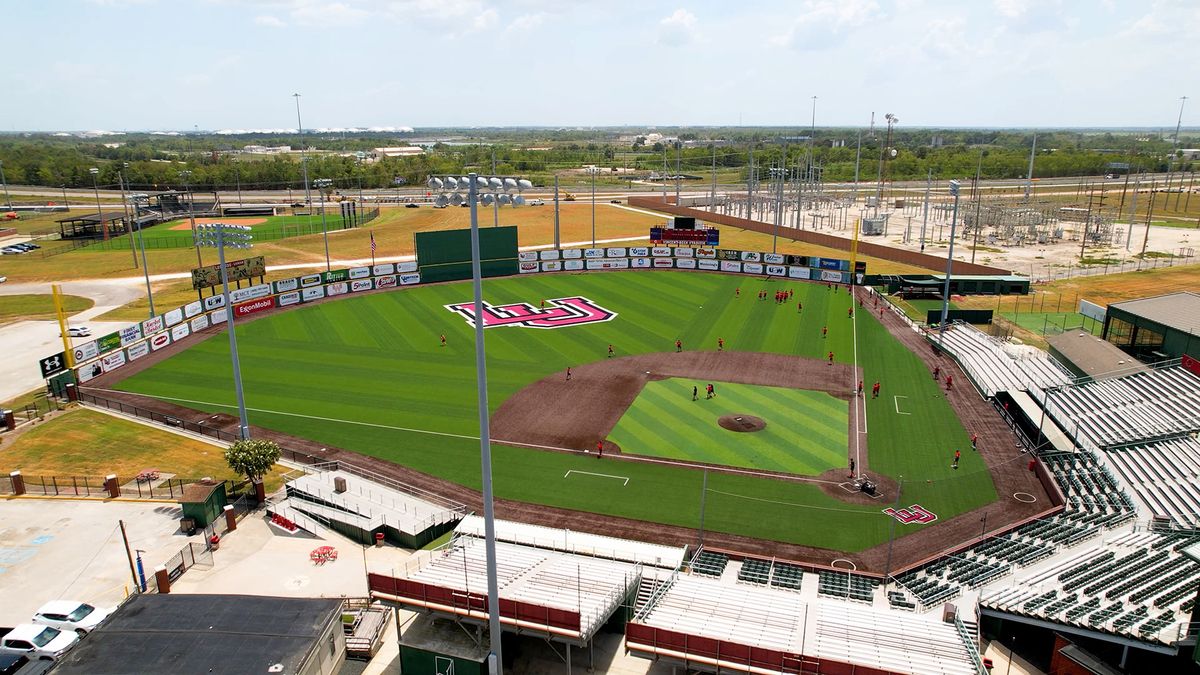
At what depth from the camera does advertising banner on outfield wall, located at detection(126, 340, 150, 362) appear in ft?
Answer: 160

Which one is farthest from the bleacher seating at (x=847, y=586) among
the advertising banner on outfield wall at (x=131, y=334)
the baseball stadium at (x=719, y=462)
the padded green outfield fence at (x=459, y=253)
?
the padded green outfield fence at (x=459, y=253)

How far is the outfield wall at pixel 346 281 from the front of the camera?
47.7m

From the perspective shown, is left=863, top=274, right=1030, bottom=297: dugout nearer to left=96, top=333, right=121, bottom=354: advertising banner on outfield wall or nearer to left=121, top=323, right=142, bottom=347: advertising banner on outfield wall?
left=121, top=323, right=142, bottom=347: advertising banner on outfield wall

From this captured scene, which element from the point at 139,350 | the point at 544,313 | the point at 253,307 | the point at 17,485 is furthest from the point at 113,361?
the point at 544,313

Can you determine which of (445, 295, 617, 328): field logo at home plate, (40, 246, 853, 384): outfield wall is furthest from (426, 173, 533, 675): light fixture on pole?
(445, 295, 617, 328): field logo at home plate

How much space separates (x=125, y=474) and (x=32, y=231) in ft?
334

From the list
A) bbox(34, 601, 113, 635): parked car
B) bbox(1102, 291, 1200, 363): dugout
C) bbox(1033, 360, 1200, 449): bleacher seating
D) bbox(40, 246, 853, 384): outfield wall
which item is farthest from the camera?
bbox(40, 246, 853, 384): outfield wall

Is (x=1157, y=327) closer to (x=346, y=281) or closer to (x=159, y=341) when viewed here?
(x=346, y=281)

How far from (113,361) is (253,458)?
83.8 feet

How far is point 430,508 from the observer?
98.2 ft

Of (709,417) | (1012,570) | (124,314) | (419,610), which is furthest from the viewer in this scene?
(124,314)

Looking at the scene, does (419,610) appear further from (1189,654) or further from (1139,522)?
(1139,522)

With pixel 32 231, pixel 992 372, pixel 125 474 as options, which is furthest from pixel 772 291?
pixel 32 231

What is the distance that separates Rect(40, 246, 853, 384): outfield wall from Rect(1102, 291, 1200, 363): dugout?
28723mm
